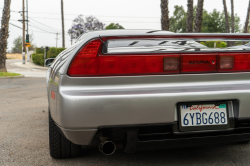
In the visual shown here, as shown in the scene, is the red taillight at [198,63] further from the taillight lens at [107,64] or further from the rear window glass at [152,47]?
the taillight lens at [107,64]

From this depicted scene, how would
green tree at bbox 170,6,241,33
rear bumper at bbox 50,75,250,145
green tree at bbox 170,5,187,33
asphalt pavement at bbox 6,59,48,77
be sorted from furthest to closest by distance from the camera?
green tree at bbox 170,5,187,33, green tree at bbox 170,6,241,33, asphalt pavement at bbox 6,59,48,77, rear bumper at bbox 50,75,250,145

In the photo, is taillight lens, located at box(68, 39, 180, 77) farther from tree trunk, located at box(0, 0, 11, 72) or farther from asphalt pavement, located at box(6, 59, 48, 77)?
asphalt pavement, located at box(6, 59, 48, 77)

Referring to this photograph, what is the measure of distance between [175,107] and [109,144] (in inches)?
23.2

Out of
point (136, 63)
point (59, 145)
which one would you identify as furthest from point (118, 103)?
point (59, 145)

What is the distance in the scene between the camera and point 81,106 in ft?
6.67

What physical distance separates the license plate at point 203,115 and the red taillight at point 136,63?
0.92 feet

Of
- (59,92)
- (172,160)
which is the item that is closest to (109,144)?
(59,92)

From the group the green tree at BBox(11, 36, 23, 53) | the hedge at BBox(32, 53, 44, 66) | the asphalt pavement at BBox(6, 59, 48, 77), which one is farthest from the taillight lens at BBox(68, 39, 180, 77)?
the green tree at BBox(11, 36, 23, 53)

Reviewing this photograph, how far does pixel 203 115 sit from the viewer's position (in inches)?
86.9

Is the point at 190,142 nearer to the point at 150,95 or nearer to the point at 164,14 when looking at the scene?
the point at 150,95

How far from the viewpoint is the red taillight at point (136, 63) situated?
215cm

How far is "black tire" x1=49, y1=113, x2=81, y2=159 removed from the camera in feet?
8.59

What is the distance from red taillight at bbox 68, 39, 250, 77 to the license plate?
0.28m

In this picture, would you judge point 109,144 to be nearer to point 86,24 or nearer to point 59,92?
point 59,92
